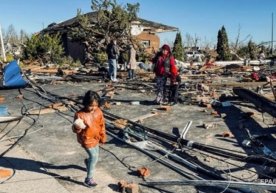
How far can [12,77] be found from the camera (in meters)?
17.9

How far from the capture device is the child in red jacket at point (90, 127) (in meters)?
6.43

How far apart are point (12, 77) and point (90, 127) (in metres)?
12.4

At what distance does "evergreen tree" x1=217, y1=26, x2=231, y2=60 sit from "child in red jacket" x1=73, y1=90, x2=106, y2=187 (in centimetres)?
3450

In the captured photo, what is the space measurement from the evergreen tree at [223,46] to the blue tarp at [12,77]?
2573 cm

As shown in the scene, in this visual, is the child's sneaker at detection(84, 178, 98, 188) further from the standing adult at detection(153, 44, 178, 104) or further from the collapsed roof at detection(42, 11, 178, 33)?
the collapsed roof at detection(42, 11, 178, 33)

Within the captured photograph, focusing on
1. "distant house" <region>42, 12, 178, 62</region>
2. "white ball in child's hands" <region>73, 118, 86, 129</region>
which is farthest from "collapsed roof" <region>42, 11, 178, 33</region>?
"white ball in child's hands" <region>73, 118, 86, 129</region>

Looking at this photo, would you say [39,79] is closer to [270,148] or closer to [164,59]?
[164,59]

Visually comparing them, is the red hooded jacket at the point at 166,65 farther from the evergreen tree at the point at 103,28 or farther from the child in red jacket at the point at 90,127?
the evergreen tree at the point at 103,28

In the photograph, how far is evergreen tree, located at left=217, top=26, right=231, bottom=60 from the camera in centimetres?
3977

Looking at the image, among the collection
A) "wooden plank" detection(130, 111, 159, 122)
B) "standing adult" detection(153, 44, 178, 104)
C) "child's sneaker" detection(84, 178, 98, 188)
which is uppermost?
"standing adult" detection(153, 44, 178, 104)

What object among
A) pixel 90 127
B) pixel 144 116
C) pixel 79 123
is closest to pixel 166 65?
pixel 144 116

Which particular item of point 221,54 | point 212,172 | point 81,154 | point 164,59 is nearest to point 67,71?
point 164,59

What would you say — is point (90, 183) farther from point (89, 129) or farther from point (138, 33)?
point (138, 33)

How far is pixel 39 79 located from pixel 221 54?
24137 millimetres
